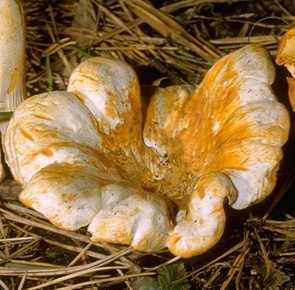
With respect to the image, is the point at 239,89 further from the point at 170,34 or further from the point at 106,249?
the point at 170,34

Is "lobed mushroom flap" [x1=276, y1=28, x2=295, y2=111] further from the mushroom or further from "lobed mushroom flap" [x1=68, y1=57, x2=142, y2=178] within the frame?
"lobed mushroom flap" [x1=68, y1=57, x2=142, y2=178]

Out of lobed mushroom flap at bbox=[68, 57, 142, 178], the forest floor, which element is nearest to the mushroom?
lobed mushroom flap at bbox=[68, 57, 142, 178]

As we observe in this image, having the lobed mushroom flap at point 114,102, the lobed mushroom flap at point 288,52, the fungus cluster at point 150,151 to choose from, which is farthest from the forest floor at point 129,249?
the lobed mushroom flap at point 114,102

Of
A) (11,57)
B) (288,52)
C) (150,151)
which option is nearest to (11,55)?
(11,57)

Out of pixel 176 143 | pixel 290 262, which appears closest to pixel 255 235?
pixel 290 262

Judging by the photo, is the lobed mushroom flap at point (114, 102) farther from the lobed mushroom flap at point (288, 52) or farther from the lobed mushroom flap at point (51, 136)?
the lobed mushroom flap at point (288, 52)

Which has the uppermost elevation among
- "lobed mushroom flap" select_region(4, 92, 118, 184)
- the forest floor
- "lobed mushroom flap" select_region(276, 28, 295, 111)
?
"lobed mushroom flap" select_region(276, 28, 295, 111)
